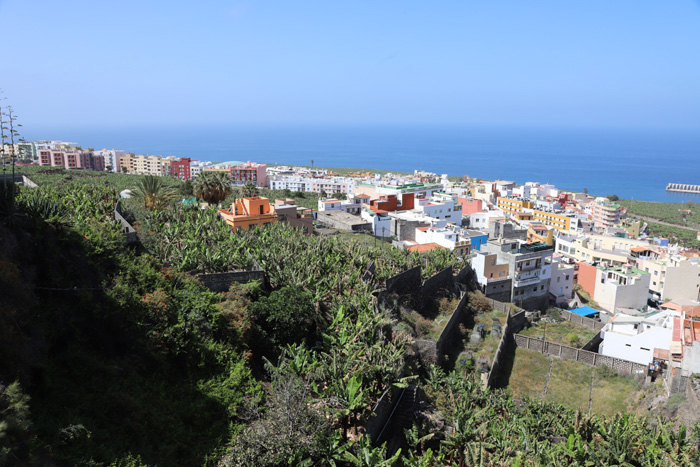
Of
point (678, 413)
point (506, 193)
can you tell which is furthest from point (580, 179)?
point (678, 413)

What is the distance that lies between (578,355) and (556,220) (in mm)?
50352

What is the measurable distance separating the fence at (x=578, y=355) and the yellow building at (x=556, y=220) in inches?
1778

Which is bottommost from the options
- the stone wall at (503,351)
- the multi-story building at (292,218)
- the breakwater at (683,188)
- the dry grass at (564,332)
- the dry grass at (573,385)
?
the breakwater at (683,188)

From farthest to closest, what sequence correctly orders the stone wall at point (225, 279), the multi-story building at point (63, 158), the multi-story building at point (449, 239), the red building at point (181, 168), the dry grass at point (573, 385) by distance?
the red building at point (181, 168)
the multi-story building at point (63, 158)
the multi-story building at point (449, 239)
the dry grass at point (573, 385)
the stone wall at point (225, 279)

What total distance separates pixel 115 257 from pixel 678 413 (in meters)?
21.7

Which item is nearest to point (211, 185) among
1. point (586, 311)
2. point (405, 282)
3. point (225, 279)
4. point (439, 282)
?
point (405, 282)

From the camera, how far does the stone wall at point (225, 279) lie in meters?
17.4

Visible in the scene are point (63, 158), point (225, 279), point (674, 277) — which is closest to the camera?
point (225, 279)

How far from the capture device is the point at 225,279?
17.8 metres

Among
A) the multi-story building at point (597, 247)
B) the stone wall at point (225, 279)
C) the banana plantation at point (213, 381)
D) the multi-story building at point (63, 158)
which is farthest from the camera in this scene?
the multi-story building at point (63, 158)

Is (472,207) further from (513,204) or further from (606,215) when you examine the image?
(606,215)

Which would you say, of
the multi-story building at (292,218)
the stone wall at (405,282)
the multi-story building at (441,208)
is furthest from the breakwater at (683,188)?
the stone wall at (405,282)

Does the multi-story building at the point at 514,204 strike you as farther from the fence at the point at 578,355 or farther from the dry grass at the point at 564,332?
the fence at the point at 578,355

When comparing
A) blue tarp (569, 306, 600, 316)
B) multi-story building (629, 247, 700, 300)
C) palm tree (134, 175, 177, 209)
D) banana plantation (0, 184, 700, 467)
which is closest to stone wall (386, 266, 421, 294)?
banana plantation (0, 184, 700, 467)
